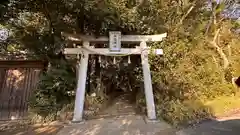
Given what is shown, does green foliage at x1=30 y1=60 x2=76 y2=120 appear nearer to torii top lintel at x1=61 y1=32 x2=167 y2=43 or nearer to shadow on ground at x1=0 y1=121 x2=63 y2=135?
shadow on ground at x1=0 y1=121 x2=63 y2=135

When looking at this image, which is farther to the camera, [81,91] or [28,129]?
[81,91]

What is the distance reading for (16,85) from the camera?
11.4m

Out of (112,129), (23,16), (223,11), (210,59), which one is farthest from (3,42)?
(223,11)

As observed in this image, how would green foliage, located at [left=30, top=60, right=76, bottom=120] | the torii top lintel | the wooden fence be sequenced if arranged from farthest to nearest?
the wooden fence < green foliage, located at [left=30, top=60, right=76, bottom=120] < the torii top lintel

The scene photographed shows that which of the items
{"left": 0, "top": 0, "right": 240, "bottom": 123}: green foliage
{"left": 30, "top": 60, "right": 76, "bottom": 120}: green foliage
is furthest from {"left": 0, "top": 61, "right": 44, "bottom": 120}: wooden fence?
{"left": 30, "top": 60, "right": 76, "bottom": 120}: green foliage

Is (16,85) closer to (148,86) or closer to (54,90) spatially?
(54,90)

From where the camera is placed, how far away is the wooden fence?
1102 centimetres

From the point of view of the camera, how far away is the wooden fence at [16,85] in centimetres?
1102

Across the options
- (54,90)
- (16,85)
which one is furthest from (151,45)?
(16,85)

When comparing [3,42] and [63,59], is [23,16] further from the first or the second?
[63,59]

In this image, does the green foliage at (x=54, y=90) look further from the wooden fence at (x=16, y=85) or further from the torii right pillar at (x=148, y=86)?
the torii right pillar at (x=148, y=86)

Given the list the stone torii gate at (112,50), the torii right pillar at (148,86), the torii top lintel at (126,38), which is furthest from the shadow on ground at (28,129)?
the torii top lintel at (126,38)

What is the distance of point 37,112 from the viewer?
9.43 m

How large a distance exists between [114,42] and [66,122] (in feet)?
10.1
